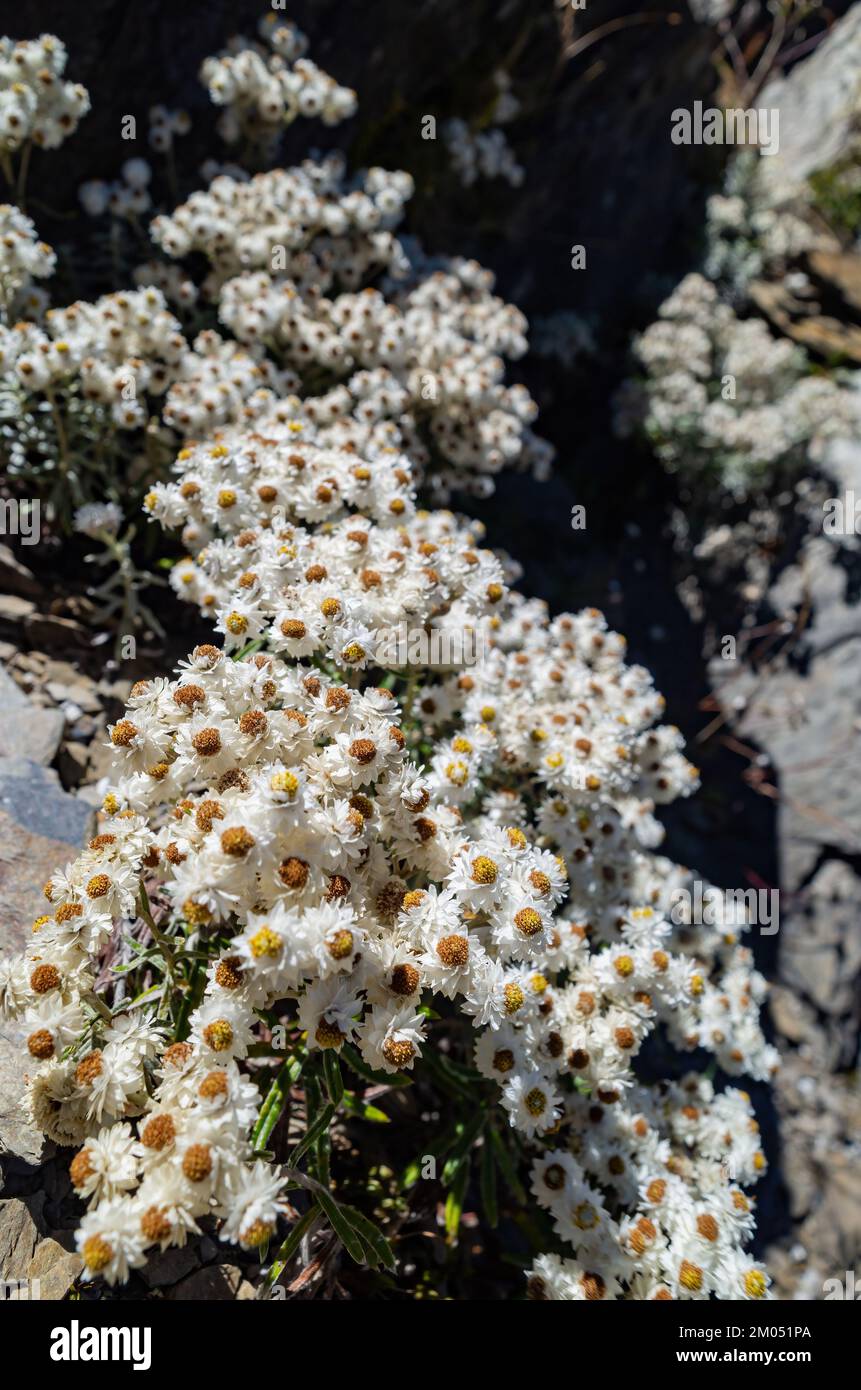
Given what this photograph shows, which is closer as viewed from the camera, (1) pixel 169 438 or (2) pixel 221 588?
(2) pixel 221 588

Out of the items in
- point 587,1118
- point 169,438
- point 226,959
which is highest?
point 169,438

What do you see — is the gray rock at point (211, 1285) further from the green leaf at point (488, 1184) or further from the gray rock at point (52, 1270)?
the green leaf at point (488, 1184)

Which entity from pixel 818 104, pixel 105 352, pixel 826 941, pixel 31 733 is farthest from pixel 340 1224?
pixel 818 104

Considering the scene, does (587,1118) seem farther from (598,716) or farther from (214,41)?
(214,41)

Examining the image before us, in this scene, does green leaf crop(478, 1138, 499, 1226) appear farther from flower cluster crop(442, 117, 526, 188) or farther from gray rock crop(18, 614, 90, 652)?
flower cluster crop(442, 117, 526, 188)

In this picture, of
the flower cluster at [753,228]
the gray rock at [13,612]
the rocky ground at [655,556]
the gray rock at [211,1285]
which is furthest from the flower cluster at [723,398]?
the gray rock at [211,1285]
